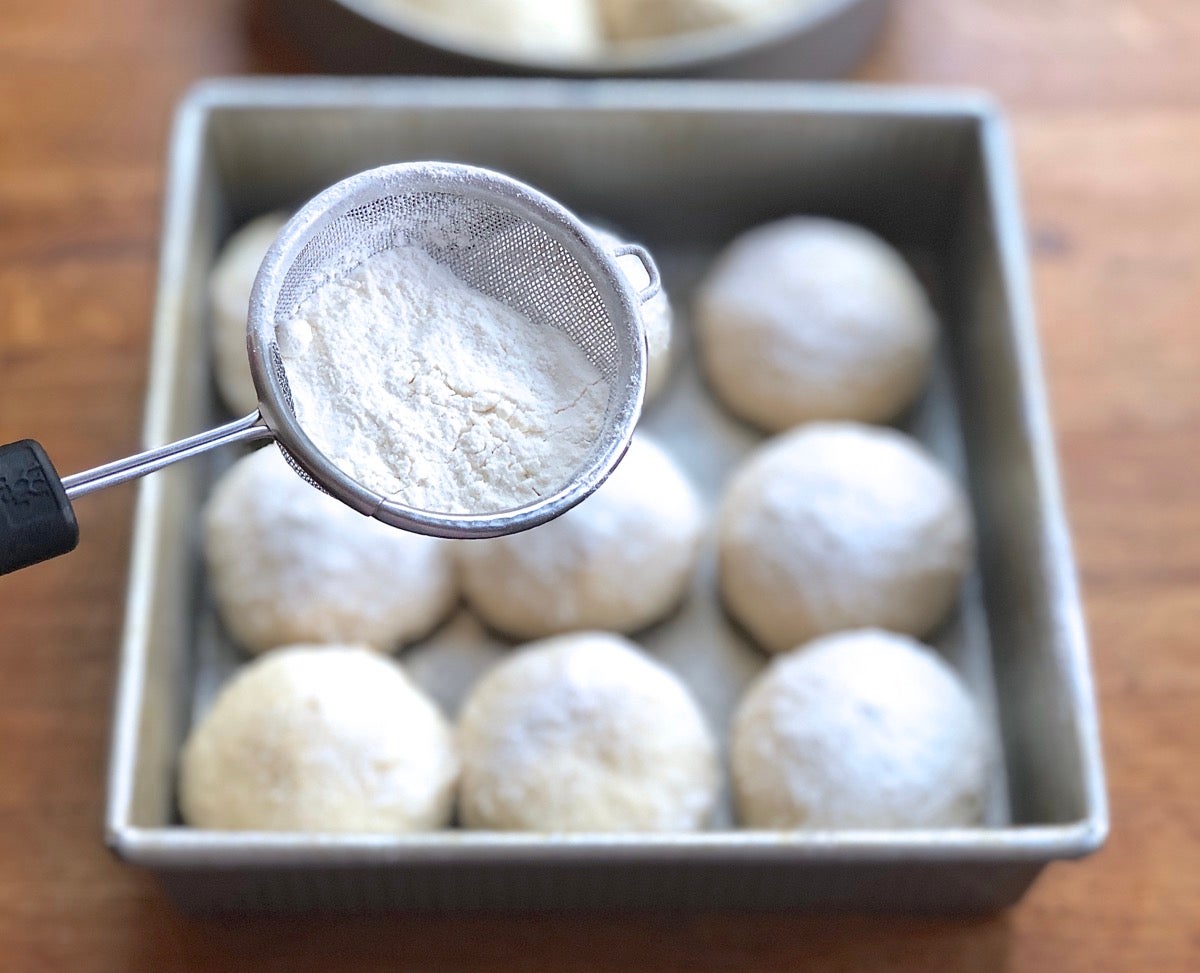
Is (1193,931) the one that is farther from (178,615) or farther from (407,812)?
(178,615)

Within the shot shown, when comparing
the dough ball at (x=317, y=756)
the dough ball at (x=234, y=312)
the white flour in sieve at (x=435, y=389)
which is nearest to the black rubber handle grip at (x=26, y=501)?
the white flour in sieve at (x=435, y=389)

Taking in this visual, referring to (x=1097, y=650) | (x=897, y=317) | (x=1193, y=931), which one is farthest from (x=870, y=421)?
(x=1193, y=931)

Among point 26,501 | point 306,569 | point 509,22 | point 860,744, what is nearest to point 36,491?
point 26,501

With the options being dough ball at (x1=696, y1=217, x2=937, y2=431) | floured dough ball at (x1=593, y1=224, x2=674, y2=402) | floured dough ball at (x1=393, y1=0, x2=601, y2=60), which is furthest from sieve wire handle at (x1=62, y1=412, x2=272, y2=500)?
floured dough ball at (x1=393, y1=0, x2=601, y2=60)

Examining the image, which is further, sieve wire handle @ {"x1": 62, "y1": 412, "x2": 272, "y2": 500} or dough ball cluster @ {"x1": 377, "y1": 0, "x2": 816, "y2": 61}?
dough ball cluster @ {"x1": 377, "y1": 0, "x2": 816, "y2": 61}

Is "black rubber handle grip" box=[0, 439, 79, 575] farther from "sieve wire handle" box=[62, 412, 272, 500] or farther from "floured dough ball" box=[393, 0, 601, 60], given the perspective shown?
"floured dough ball" box=[393, 0, 601, 60]

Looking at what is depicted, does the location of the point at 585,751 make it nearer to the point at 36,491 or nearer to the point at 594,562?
the point at 594,562
